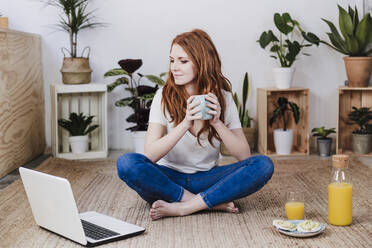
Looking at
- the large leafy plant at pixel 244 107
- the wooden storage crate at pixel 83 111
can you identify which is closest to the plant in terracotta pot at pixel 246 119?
the large leafy plant at pixel 244 107

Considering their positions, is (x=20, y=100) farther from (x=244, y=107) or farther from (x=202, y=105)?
(x=202, y=105)

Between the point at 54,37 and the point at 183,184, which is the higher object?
the point at 54,37

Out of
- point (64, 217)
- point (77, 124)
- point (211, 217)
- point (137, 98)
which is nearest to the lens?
point (64, 217)

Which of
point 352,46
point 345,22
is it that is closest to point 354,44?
point 352,46

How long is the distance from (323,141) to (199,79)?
1866mm

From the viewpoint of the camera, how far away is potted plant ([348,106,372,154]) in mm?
3715

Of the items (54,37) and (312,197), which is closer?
(312,197)

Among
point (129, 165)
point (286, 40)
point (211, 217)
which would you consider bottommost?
point (211, 217)

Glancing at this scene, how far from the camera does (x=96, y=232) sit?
1.93 metres

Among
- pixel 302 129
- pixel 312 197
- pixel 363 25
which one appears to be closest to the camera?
pixel 312 197

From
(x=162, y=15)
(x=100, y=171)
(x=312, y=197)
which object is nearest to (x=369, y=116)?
(x=312, y=197)

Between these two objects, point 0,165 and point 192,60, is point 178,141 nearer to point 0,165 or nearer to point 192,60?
point 192,60

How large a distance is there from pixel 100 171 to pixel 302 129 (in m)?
1.57

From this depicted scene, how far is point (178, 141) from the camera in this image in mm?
2217
